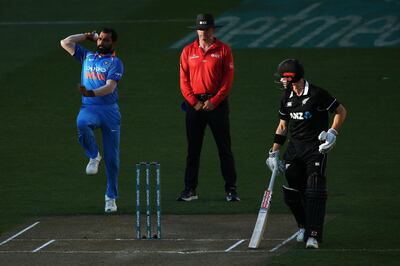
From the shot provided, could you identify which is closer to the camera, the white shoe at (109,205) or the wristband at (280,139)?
the wristband at (280,139)

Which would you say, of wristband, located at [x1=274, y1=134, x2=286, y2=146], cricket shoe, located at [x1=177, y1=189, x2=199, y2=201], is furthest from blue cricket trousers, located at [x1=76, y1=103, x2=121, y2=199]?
wristband, located at [x1=274, y1=134, x2=286, y2=146]

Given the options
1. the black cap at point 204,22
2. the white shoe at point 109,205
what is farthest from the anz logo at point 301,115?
the white shoe at point 109,205

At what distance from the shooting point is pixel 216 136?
58.0ft

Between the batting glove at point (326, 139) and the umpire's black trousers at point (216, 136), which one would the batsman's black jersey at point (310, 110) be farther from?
the umpire's black trousers at point (216, 136)

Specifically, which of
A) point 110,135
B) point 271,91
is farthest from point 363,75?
point 110,135

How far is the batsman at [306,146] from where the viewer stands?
1441 centimetres

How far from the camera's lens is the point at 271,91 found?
84.9ft

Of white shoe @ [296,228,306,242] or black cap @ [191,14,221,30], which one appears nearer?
white shoe @ [296,228,306,242]

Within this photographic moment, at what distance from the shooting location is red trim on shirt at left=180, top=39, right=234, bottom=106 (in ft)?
57.7

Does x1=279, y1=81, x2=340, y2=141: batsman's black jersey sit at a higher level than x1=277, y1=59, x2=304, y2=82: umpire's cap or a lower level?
lower

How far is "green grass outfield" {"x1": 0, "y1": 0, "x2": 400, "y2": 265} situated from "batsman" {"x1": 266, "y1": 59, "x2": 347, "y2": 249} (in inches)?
16.0

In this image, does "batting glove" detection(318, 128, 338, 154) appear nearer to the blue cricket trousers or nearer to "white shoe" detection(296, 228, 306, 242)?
"white shoe" detection(296, 228, 306, 242)

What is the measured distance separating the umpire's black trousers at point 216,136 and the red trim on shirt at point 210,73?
0.54 ft

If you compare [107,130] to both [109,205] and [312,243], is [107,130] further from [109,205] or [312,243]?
[312,243]
